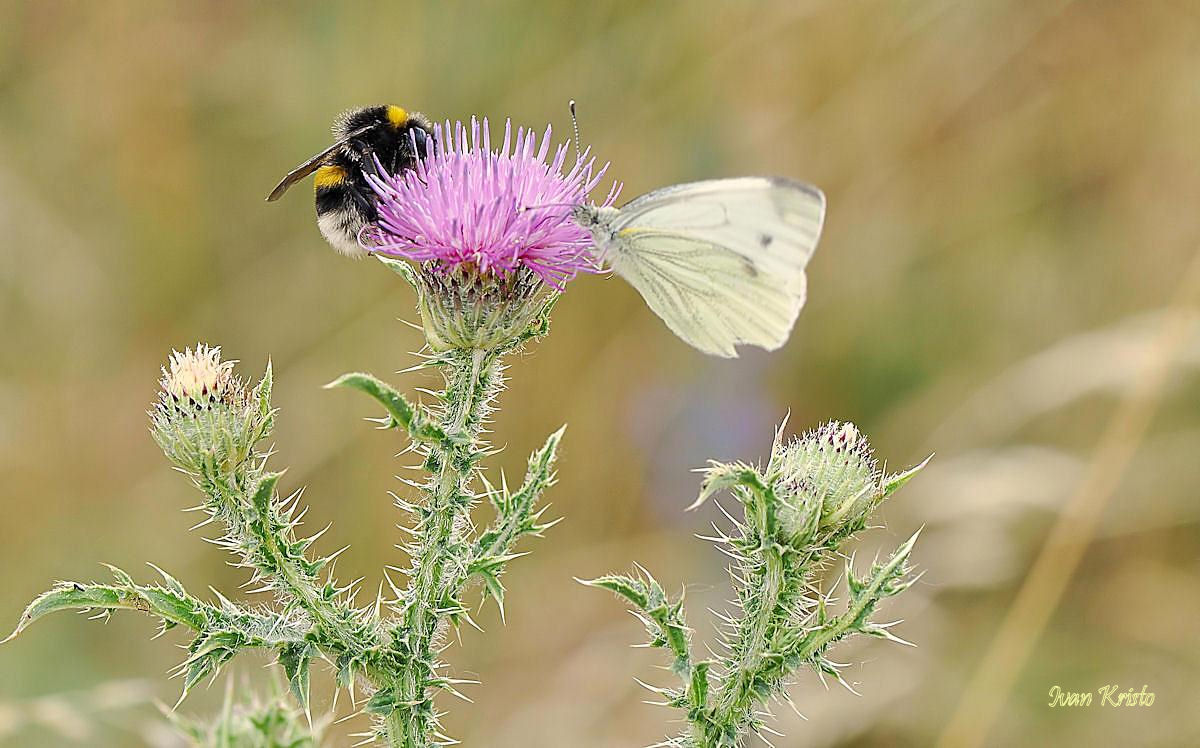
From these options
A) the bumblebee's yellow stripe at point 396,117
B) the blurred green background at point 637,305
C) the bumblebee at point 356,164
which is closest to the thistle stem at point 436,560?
the bumblebee at point 356,164

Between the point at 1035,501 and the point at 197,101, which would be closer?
the point at 1035,501

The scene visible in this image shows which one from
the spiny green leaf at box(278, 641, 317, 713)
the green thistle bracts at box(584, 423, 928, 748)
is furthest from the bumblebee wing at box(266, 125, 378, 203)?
the green thistle bracts at box(584, 423, 928, 748)

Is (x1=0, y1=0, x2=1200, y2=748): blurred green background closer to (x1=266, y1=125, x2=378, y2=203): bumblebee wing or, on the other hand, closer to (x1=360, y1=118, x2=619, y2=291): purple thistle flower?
(x1=360, y1=118, x2=619, y2=291): purple thistle flower

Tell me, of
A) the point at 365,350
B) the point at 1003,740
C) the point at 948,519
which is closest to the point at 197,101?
the point at 365,350

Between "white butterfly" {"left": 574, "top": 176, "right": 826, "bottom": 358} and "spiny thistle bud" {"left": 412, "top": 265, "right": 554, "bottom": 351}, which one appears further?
"white butterfly" {"left": 574, "top": 176, "right": 826, "bottom": 358}

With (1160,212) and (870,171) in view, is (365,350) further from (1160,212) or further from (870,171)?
(1160,212)
